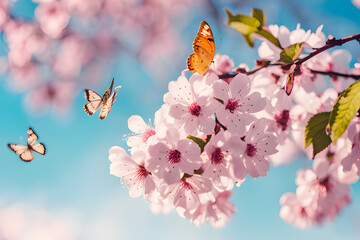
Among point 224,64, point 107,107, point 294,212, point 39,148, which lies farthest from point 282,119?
point 294,212

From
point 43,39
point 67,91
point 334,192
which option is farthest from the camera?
point 67,91

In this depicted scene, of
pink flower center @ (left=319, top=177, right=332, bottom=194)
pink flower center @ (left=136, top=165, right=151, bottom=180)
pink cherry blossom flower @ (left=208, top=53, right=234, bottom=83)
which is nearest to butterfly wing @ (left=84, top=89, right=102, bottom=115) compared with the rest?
pink flower center @ (left=136, top=165, right=151, bottom=180)

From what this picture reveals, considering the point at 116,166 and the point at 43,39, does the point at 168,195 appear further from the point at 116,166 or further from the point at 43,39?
the point at 43,39

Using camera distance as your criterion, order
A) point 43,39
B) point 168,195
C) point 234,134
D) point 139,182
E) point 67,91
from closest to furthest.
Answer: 1. point 234,134
2. point 168,195
3. point 139,182
4. point 43,39
5. point 67,91

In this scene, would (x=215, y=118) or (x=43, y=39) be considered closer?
(x=215, y=118)

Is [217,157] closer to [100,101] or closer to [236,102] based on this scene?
[236,102]

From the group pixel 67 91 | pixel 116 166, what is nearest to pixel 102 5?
pixel 67 91
